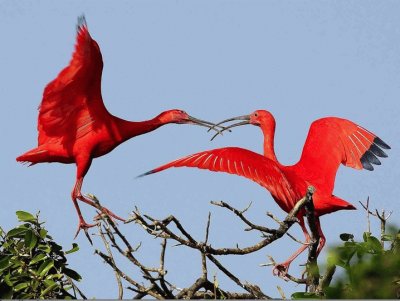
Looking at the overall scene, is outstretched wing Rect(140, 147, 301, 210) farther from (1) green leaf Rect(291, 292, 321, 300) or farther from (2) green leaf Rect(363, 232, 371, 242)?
(1) green leaf Rect(291, 292, 321, 300)

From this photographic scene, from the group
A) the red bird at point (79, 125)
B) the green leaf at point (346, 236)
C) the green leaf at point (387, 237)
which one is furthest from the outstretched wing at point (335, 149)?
the red bird at point (79, 125)

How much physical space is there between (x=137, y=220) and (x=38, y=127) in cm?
298

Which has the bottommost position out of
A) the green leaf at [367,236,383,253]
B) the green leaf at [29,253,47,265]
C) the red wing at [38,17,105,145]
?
the green leaf at [367,236,383,253]

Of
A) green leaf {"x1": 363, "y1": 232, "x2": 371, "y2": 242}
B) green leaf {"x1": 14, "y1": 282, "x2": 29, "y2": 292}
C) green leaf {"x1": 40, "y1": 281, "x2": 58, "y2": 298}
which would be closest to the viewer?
green leaf {"x1": 363, "y1": 232, "x2": 371, "y2": 242}

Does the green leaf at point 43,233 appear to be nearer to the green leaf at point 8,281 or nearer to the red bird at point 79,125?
the green leaf at point 8,281

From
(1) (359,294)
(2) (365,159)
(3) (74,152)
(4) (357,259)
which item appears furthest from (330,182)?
(1) (359,294)

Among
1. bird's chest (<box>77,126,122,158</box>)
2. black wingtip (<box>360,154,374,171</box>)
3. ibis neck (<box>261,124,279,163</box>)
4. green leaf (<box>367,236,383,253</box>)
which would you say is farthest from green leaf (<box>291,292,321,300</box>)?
bird's chest (<box>77,126,122,158</box>)

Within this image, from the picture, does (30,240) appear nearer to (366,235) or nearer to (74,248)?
(74,248)

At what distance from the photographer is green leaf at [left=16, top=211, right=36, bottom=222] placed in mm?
7844

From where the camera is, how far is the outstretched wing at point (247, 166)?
7.87m

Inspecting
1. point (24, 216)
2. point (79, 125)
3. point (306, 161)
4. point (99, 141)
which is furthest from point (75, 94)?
point (24, 216)

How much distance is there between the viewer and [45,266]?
770 cm

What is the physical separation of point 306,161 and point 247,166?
1.01 m

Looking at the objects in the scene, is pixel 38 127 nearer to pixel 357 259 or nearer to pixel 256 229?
pixel 256 229
